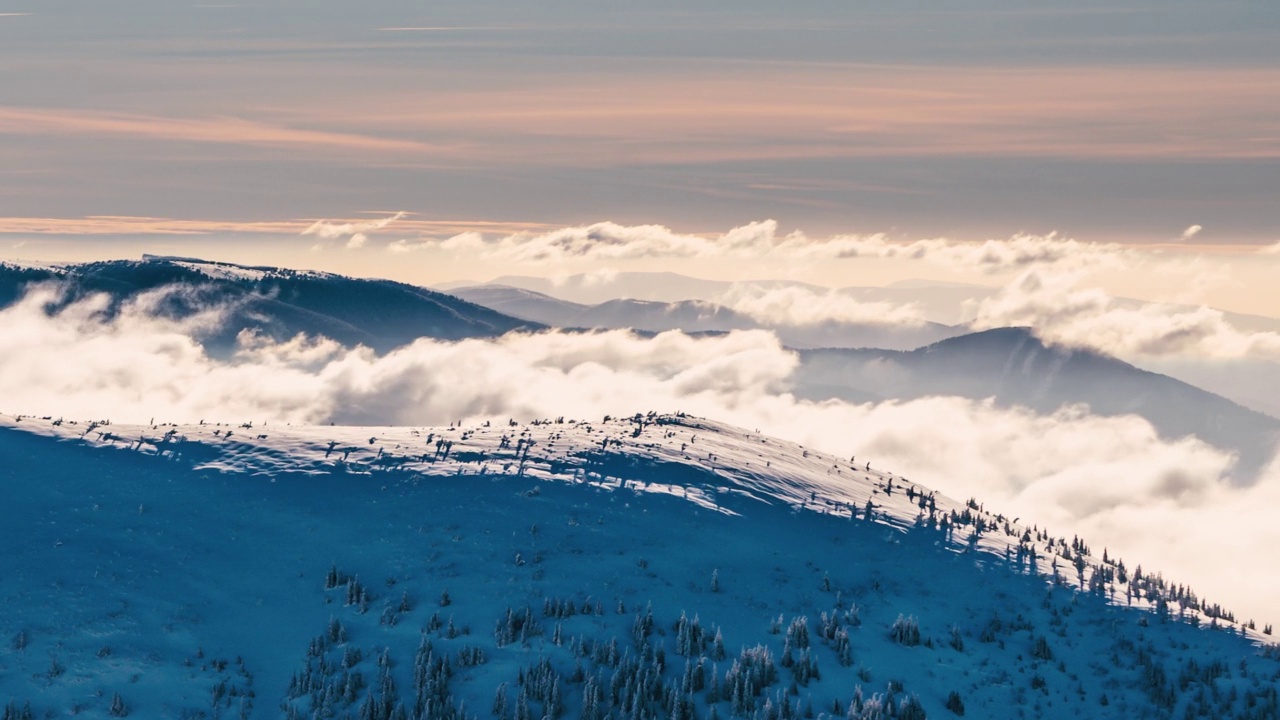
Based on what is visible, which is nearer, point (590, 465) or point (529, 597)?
point (529, 597)

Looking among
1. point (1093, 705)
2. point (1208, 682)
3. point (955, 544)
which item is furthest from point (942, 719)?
point (955, 544)

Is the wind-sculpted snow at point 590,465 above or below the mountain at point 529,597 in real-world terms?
above

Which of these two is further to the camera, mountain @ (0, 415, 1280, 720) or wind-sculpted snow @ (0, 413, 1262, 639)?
wind-sculpted snow @ (0, 413, 1262, 639)

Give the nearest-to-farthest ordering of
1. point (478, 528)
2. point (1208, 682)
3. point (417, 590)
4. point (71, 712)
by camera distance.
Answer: point (71, 712) < point (1208, 682) < point (417, 590) < point (478, 528)

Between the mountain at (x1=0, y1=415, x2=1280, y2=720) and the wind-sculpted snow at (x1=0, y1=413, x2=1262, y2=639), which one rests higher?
the wind-sculpted snow at (x1=0, y1=413, x2=1262, y2=639)

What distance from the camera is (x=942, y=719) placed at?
343 ft

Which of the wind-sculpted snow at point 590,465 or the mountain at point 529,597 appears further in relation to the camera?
the wind-sculpted snow at point 590,465

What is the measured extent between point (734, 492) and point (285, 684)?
75066 millimetres

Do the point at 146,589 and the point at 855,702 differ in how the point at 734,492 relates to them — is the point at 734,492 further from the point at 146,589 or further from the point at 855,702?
the point at 146,589

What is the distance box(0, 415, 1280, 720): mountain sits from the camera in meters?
104

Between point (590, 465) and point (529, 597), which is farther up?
point (590, 465)

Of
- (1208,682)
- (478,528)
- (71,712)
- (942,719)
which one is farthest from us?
(478,528)

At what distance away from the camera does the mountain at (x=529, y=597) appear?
10406 cm

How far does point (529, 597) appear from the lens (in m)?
120
